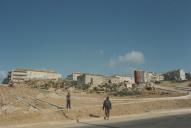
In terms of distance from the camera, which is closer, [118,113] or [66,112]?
[66,112]

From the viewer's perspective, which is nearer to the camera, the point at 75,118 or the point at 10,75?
the point at 75,118

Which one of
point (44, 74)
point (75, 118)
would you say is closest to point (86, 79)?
point (44, 74)

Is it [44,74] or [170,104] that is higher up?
[44,74]

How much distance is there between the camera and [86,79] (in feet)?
538

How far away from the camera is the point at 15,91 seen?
50.3 m

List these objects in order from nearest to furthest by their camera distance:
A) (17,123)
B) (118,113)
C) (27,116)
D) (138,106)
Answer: (17,123) → (27,116) → (118,113) → (138,106)

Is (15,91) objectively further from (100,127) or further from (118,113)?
(100,127)

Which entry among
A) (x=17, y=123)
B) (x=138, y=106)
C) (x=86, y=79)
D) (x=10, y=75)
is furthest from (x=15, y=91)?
(x=10, y=75)

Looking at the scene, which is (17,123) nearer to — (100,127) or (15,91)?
(100,127)

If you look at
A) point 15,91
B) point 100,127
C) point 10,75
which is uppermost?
point 10,75

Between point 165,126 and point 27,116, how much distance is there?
12.4m

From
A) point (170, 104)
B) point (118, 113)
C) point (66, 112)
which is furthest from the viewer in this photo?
point (170, 104)

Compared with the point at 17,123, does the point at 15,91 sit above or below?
above

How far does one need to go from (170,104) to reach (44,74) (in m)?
156
